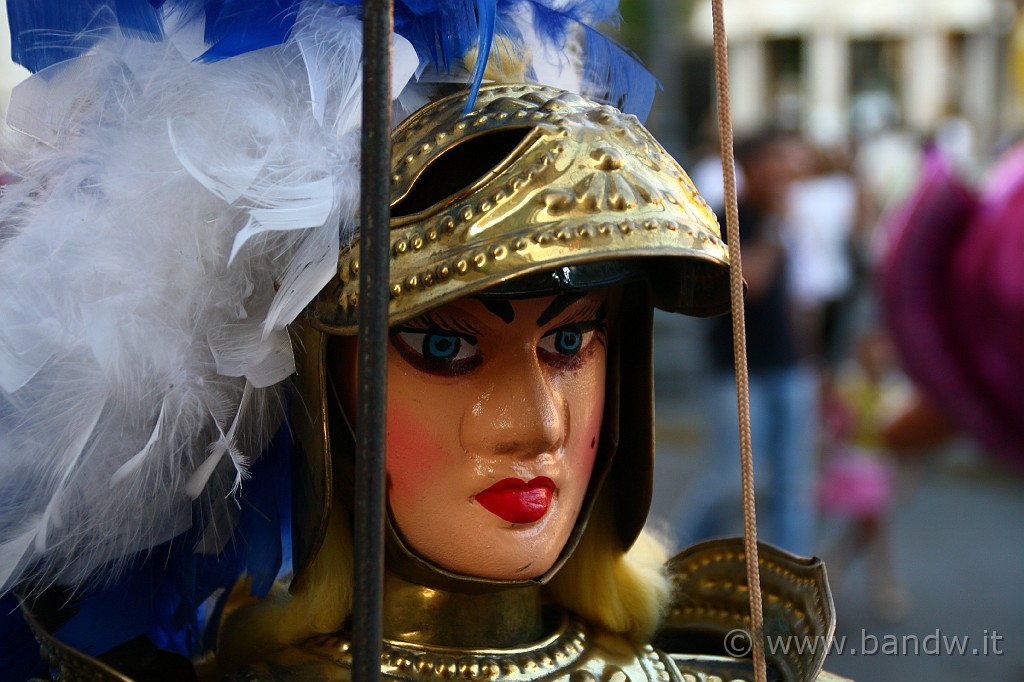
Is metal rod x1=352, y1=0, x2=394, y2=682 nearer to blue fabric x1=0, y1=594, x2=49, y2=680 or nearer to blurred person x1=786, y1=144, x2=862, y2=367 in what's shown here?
blue fabric x1=0, y1=594, x2=49, y2=680

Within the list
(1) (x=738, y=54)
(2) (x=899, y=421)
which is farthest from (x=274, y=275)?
(1) (x=738, y=54)

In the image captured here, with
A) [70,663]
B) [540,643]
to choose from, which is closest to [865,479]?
[540,643]

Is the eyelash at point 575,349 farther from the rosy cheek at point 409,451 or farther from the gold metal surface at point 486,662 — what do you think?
the gold metal surface at point 486,662

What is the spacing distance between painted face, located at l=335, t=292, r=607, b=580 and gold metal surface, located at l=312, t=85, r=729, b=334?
3.7 inches

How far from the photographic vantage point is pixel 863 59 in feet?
60.1

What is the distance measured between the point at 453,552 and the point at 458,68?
58cm

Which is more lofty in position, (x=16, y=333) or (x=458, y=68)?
(x=458, y=68)

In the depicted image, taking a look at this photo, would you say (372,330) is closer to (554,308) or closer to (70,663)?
(554,308)

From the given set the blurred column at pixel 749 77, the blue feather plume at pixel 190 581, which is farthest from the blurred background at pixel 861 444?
the blurred column at pixel 749 77

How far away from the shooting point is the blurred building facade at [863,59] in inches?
678

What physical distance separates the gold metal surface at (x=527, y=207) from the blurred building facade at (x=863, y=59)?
53.0 ft

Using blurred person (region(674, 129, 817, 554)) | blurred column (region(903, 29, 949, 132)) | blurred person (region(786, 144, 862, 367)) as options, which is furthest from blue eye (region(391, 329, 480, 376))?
blurred column (region(903, 29, 949, 132))

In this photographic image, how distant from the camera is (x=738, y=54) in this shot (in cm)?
1795

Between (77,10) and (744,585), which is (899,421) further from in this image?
(77,10)
